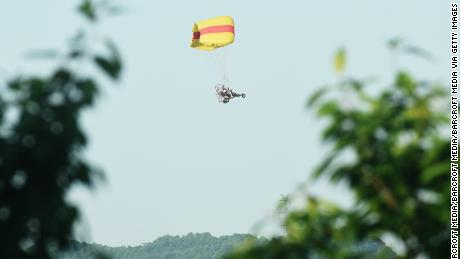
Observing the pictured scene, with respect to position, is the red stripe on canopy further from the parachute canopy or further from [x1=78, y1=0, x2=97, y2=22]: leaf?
[x1=78, y1=0, x2=97, y2=22]: leaf

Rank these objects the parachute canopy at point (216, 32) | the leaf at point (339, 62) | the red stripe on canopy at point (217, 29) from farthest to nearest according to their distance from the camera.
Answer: the red stripe on canopy at point (217, 29)
the parachute canopy at point (216, 32)
the leaf at point (339, 62)

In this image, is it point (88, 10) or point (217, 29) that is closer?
point (88, 10)

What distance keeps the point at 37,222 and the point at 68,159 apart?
0.55m

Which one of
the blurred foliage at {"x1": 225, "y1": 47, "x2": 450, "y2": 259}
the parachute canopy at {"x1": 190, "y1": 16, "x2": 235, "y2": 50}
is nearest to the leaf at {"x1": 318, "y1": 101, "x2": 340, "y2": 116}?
the blurred foliage at {"x1": 225, "y1": 47, "x2": 450, "y2": 259}

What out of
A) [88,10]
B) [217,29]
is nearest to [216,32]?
[217,29]

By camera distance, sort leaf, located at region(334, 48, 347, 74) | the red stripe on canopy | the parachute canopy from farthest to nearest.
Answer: the red stripe on canopy < the parachute canopy < leaf, located at region(334, 48, 347, 74)

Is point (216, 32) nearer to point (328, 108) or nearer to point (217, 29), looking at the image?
point (217, 29)

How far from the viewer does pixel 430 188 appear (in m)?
6.12

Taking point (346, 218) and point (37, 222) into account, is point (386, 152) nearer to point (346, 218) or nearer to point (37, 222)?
point (346, 218)

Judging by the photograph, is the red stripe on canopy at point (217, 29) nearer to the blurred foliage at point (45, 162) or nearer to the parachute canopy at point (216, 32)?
the parachute canopy at point (216, 32)

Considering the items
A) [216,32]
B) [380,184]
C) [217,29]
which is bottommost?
[380,184]

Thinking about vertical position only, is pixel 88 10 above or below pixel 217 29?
below

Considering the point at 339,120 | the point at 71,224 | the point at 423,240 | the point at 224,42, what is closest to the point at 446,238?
the point at 423,240

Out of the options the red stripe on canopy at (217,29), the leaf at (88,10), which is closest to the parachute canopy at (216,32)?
the red stripe on canopy at (217,29)
